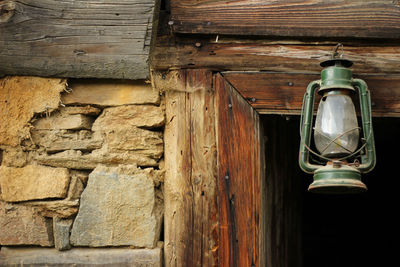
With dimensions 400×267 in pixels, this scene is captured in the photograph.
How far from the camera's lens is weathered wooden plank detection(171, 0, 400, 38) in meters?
2.20

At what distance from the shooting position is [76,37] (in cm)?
225

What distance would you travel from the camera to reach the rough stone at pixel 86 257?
2.18 meters

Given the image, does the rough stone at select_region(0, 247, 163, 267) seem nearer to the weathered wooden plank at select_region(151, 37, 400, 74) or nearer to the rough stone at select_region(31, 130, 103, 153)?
the rough stone at select_region(31, 130, 103, 153)

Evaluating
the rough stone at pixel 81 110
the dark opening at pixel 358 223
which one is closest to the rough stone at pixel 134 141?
the rough stone at pixel 81 110

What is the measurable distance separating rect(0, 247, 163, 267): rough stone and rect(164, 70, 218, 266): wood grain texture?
0.09 m

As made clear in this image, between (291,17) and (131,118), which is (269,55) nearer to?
(291,17)

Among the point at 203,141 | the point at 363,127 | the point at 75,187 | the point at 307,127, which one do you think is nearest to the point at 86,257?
the point at 75,187

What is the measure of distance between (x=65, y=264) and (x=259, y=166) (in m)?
0.86

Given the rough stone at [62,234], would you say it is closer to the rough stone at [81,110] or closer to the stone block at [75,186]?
the stone block at [75,186]

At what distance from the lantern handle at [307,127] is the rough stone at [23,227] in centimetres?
106

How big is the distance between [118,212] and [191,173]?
33 cm

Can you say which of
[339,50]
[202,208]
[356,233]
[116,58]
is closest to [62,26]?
[116,58]

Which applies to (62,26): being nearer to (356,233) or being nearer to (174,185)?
Answer: (174,185)

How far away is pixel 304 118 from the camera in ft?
6.52
